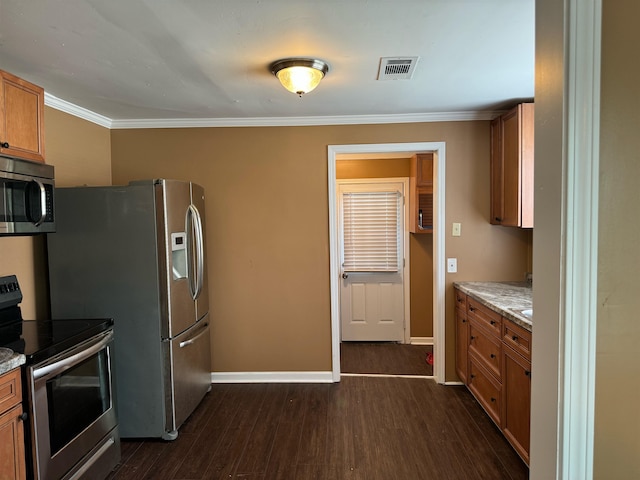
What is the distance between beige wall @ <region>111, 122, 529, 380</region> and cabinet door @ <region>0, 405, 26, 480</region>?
1833mm

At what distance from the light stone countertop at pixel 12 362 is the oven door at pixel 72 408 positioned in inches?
2.4

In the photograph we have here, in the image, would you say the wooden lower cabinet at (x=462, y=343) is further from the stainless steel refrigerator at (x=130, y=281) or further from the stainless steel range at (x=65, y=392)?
the stainless steel range at (x=65, y=392)

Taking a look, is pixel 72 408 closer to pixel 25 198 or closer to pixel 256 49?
pixel 25 198

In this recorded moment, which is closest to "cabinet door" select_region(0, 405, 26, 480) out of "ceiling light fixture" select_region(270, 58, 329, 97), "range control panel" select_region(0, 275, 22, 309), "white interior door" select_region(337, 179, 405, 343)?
"range control panel" select_region(0, 275, 22, 309)

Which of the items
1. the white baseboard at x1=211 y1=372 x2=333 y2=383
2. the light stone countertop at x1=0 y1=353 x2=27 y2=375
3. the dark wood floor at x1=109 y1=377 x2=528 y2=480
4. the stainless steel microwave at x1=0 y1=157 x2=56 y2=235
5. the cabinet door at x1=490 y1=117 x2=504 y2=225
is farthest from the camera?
the white baseboard at x1=211 y1=372 x2=333 y2=383

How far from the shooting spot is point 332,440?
251 cm

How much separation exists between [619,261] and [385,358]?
338 centimetres

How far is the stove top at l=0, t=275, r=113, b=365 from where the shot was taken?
5.60 ft

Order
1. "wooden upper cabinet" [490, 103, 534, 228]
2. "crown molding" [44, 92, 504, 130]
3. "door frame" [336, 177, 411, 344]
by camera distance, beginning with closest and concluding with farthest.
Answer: "wooden upper cabinet" [490, 103, 534, 228] → "crown molding" [44, 92, 504, 130] → "door frame" [336, 177, 411, 344]

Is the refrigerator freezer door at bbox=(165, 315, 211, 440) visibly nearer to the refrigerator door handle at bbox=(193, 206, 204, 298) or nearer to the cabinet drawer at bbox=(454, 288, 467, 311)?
the refrigerator door handle at bbox=(193, 206, 204, 298)

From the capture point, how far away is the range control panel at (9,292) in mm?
2170

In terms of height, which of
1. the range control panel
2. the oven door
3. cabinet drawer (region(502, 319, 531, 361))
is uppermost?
the range control panel

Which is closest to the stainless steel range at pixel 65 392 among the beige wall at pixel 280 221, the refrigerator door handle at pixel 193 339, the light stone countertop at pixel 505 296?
the refrigerator door handle at pixel 193 339

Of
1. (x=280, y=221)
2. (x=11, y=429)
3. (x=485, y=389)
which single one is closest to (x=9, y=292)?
(x=11, y=429)
